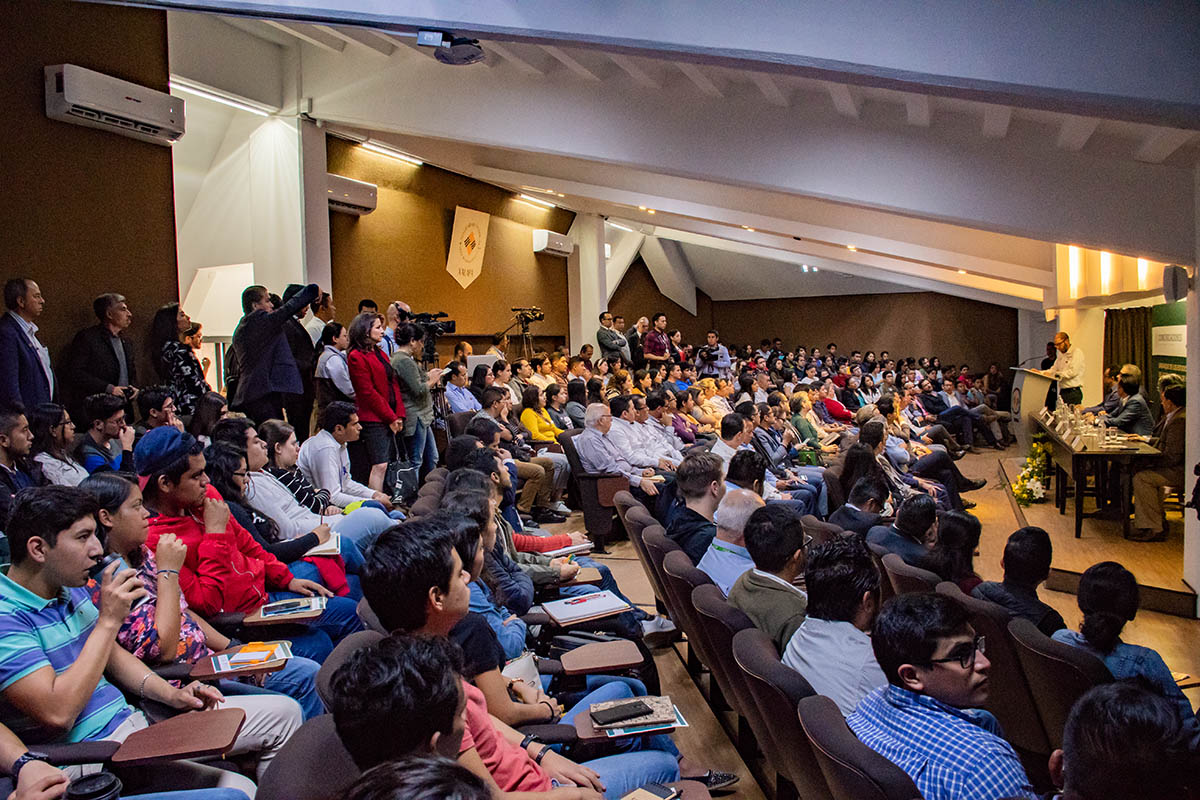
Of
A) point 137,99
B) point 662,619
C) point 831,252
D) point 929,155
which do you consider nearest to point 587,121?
point 929,155

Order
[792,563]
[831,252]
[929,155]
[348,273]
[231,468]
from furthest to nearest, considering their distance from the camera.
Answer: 1. [831,252]
2. [348,273]
3. [929,155]
4. [231,468]
5. [792,563]

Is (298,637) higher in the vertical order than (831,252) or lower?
lower

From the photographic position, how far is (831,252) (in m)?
13.1

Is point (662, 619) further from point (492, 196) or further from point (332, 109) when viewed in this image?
point (492, 196)

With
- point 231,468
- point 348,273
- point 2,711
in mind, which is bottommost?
point 2,711

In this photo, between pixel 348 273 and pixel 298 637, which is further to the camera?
pixel 348 273

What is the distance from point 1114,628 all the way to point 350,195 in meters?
7.67

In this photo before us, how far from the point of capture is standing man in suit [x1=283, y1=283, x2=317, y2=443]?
19.0ft

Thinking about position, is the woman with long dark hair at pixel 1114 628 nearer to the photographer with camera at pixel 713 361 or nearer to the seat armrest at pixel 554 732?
the seat armrest at pixel 554 732

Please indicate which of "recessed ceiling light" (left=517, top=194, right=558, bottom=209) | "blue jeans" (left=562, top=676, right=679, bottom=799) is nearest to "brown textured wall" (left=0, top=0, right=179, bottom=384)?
"blue jeans" (left=562, top=676, right=679, bottom=799)

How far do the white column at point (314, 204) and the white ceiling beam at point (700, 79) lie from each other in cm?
376

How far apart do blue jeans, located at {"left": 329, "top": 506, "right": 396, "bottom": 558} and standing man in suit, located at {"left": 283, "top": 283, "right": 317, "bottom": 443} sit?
6.06 ft

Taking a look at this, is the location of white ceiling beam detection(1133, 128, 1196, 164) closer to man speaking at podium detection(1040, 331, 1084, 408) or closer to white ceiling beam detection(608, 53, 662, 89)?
white ceiling beam detection(608, 53, 662, 89)

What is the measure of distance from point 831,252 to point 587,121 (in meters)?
7.38
